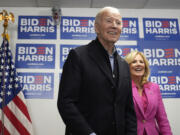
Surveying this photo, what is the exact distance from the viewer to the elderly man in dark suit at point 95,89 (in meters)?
0.94

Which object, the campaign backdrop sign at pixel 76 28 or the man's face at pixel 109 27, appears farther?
the campaign backdrop sign at pixel 76 28

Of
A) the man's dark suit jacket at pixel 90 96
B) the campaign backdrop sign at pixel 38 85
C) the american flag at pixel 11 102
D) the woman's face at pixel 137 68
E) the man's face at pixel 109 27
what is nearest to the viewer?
the man's dark suit jacket at pixel 90 96

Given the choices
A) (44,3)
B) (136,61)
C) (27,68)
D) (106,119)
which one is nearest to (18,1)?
(44,3)

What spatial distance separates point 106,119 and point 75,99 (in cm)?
20

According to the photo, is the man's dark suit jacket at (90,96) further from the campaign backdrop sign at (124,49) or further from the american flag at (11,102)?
the campaign backdrop sign at (124,49)

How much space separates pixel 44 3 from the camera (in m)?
3.12

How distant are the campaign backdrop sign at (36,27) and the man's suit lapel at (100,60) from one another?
7.02 feet

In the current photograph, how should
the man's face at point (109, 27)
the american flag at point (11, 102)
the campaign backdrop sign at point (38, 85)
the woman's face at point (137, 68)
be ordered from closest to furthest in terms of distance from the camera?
→ the man's face at point (109, 27) → the woman's face at point (137, 68) → the american flag at point (11, 102) → the campaign backdrop sign at point (38, 85)

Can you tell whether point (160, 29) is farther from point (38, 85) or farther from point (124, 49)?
point (38, 85)

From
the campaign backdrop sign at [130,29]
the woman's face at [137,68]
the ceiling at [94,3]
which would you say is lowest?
the woman's face at [137,68]

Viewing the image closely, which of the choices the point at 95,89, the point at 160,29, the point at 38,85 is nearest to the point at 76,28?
the point at 38,85

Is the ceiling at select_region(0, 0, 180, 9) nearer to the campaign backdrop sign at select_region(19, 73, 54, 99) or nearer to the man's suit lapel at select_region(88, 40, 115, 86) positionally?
the campaign backdrop sign at select_region(19, 73, 54, 99)

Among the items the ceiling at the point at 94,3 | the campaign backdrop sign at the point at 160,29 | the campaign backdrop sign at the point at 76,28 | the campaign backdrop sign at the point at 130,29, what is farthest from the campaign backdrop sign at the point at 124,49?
the ceiling at the point at 94,3

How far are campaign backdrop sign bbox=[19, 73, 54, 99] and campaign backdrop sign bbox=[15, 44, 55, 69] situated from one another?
0.16 meters
